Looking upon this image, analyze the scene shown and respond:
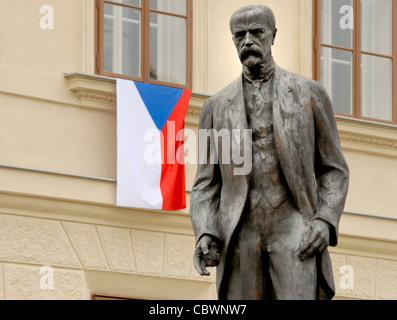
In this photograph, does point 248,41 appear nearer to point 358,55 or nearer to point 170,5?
point 170,5

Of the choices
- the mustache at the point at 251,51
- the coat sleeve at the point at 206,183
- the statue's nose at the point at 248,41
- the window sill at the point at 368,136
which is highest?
the window sill at the point at 368,136

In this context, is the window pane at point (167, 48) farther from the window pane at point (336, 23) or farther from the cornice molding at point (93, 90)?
the window pane at point (336, 23)

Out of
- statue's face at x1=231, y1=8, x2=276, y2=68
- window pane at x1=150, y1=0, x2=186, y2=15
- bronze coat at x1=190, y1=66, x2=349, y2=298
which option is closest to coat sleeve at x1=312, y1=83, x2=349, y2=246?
bronze coat at x1=190, y1=66, x2=349, y2=298

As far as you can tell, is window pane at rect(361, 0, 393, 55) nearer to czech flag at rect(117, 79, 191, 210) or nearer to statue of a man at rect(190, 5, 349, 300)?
czech flag at rect(117, 79, 191, 210)

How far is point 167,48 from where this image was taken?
23844mm

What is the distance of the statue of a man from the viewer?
1175cm

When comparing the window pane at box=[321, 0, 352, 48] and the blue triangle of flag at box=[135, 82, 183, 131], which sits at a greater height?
the window pane at box=[321, 0, 352, 48]

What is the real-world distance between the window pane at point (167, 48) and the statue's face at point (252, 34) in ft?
38.2

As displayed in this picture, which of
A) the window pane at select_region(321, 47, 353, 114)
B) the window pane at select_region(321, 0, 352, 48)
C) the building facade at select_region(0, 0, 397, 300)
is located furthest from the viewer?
the window pane at select_region(321, 0, 352, 48)

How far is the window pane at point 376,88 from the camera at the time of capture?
84.4 feet

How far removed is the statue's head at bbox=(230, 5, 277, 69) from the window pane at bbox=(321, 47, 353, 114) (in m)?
13.4

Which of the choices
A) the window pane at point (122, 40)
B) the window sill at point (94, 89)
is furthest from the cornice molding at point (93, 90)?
the window pane at point (122, 40)

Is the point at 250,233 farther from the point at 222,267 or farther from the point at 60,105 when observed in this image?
the point at 60,105

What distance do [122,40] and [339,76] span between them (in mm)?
3472
